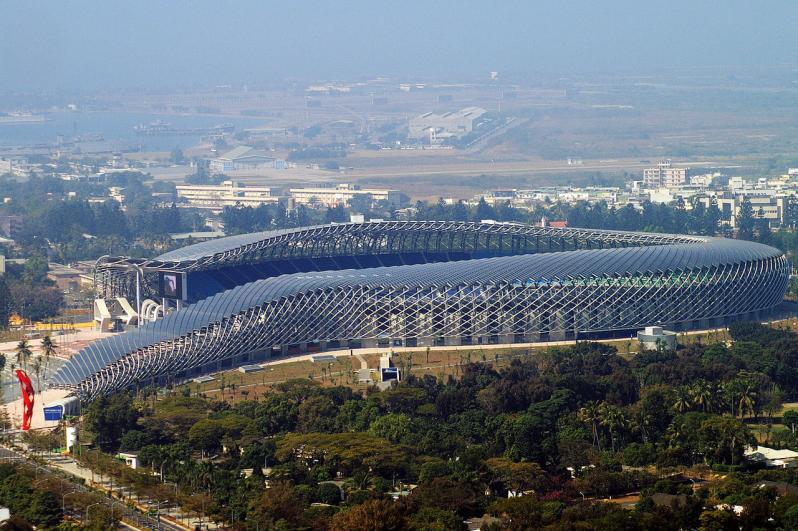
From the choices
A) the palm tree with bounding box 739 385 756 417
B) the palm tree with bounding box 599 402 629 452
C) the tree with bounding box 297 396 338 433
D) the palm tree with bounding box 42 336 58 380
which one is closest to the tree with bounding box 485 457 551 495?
the palm tree with bounding box 599 402 629 452

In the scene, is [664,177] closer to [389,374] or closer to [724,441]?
[389,374]

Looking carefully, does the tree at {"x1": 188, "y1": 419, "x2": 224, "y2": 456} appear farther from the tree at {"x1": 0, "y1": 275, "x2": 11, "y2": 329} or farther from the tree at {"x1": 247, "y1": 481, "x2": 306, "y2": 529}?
the tree at {"x1": 0, "y1": 275, "x2": 11, "y2": 329}

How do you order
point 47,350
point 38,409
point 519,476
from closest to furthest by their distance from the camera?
point 519,476
point 38,409
point 47,350

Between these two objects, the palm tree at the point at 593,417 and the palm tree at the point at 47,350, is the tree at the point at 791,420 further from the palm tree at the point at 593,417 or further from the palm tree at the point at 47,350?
the palm tree at the point at 47,350

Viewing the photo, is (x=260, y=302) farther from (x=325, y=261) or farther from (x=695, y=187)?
(x=695, y=187)

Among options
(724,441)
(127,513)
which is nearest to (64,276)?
(127,513)

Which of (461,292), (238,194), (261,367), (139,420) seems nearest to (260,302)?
(261,367)
